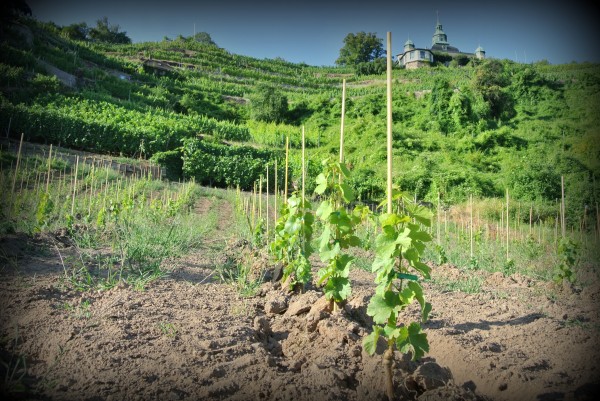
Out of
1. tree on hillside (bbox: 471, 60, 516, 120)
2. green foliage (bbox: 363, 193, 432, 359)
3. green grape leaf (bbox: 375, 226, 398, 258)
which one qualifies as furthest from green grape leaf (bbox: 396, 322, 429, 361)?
tree on hillside (bbox: 471, 60, 516, 120)

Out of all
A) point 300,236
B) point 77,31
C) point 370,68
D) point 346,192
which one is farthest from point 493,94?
point 77,31

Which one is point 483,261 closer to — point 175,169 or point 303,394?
point 303,394

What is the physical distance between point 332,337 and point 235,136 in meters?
19.9

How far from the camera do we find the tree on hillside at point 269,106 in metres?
26.3

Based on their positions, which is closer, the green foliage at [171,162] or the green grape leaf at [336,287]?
the green grape leaf at [336,287]

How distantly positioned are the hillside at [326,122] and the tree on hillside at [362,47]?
1264cm

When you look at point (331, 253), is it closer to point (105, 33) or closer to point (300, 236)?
point (300, 236)

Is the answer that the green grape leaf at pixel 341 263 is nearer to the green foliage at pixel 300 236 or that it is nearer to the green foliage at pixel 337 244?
the green foliage at pixel 337 244

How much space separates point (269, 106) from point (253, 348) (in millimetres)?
25672

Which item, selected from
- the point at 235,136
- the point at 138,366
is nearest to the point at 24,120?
the point at 235,136

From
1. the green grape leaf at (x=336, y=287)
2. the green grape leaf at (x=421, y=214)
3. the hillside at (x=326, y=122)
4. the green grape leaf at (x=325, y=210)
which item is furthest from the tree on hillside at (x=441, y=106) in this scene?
the green grape leaf at (x=421, y=214)

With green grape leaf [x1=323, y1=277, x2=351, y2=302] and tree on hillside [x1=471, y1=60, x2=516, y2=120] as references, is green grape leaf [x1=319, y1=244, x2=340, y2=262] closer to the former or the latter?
green grape leaf [x1=323, y1=277, x2=351, y2=302]

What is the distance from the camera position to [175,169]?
14766 millimetres

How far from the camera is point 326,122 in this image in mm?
25078
